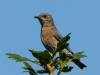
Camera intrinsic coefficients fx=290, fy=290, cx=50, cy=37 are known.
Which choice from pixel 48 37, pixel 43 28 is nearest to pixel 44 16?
pixel 43 28

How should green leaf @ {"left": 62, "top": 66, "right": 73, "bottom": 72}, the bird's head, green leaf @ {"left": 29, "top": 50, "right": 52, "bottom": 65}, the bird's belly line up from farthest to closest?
the bird's head → the bird's belly → green leaf @ {"left": 62, "top": 66, "right": 73, "bottom": 72} → green leaf @ {"left": 29, "top": 50, "right": 52, "bottom": 65}

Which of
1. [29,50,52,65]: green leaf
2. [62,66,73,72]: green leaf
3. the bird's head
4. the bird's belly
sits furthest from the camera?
the bird's head

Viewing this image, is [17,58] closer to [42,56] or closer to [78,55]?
[42,56]

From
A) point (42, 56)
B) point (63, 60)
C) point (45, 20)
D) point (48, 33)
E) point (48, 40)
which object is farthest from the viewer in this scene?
point (45, 20)

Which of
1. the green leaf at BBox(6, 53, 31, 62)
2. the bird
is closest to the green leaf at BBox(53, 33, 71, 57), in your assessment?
the green leaf at BBox(6, 53, 31, 62)

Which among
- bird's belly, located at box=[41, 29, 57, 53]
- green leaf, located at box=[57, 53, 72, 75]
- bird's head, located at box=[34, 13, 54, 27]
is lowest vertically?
green leaf, located at box=[57, 53, 72, 75]

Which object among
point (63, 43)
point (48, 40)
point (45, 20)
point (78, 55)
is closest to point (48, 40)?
point (48, 40)

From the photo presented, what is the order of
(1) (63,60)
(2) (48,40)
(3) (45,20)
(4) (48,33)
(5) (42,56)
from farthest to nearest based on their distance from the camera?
(3) (45,20), (4) (48,33), (2) (48,40), (1) (63,60), (5) (42,56)

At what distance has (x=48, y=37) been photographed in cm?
1065

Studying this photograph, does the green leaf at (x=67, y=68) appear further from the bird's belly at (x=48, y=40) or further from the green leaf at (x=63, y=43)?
the bird's belly at (x=48, y=40)

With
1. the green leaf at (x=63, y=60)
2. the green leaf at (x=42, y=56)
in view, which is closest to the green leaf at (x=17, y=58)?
the green leaf at (x=42, y=56)

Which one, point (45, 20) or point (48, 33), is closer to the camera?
point (48, 33)

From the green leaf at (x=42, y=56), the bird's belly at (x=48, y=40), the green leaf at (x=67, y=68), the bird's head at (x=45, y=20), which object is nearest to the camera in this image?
the green leaf at (x=42, y=56)

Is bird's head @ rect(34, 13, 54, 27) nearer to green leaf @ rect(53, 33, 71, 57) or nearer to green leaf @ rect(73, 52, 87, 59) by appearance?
green leaf @ rect(73, 52, 87, 59)
